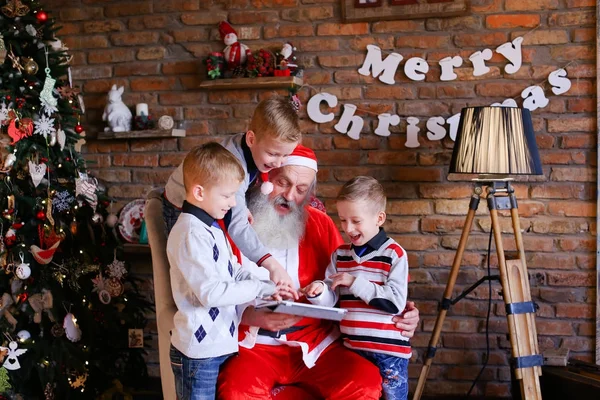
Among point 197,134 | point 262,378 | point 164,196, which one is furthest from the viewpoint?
point 197,134

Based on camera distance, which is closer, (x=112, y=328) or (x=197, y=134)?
(x=112, y=328)

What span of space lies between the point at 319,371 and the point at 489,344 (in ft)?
5.27

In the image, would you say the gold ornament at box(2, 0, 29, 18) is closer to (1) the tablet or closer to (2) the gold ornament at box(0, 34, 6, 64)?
(2) the gold ornament at box(0, 34, 6, 64)

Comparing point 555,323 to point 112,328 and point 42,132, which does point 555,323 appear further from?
point 42,132

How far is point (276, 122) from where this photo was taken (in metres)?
2.32

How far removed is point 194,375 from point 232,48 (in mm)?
2173

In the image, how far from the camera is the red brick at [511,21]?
3523 mm

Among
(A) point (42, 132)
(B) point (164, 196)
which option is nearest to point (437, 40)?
(B) point (164, 196)

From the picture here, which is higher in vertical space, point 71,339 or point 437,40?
point 437,40

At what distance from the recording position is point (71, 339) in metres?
3.44

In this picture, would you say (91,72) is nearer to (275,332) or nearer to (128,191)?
(128,191)

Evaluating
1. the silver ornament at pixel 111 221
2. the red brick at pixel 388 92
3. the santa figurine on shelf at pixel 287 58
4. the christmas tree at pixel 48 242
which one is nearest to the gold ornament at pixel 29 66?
the christmas tree at pixel 48 242

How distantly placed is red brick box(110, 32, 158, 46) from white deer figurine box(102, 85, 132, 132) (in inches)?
12.0

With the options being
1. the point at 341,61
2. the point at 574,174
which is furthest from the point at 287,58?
the point at 574,174
